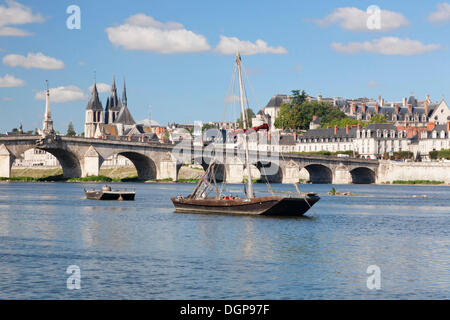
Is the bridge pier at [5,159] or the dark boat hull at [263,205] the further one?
the bridge pier at [5,159]

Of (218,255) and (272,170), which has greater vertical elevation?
(272,170)

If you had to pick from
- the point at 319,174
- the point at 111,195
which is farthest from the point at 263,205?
the point at 319,174

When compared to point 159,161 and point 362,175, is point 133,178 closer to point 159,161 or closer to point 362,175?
point 159,161

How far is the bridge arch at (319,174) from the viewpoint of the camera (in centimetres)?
16290

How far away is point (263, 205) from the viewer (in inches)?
2419

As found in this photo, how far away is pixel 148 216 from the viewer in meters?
65.1

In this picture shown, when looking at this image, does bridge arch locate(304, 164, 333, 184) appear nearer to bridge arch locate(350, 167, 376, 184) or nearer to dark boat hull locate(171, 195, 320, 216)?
bridge arch locate(350, 167, 376, 184)

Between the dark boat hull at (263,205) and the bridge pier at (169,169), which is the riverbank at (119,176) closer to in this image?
the bridge pier at (169,169)

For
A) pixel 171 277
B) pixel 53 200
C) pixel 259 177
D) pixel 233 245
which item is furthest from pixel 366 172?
pixel 171 277

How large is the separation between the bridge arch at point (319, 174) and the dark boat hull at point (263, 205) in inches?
3860

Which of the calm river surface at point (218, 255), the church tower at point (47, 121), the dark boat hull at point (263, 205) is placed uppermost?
the church tower at point (47, 121)

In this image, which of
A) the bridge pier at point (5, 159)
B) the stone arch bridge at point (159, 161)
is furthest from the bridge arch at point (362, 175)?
the bridge pier at point (5, 159)

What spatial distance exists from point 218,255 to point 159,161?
113 m

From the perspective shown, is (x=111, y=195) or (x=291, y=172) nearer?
(x=111, y=195)
